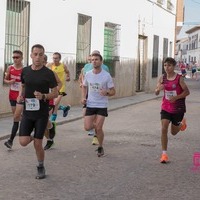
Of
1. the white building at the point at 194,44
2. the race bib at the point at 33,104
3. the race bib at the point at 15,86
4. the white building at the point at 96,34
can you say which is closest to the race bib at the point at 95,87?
the race bib at the point at 15,86

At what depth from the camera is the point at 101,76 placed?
→ 7863mm

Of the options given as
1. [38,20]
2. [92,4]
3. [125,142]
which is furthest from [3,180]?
[92,4]

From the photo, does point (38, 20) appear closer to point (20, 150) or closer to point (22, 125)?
point (20, 150)

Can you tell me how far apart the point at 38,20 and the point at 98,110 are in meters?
6.77

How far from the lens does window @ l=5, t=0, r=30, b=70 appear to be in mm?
12760

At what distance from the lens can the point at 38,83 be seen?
20.4 ft

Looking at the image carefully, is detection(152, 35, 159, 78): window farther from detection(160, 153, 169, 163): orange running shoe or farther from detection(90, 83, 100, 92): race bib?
detection(160, 153, 169, 163): orange running shoe

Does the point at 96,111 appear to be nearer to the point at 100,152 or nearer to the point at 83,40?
the point at 100,152

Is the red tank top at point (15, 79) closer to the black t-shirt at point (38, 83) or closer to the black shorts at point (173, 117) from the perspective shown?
the black t-shirt at point (38, 83)

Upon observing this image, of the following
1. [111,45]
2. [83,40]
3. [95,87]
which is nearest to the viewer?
[95,87]

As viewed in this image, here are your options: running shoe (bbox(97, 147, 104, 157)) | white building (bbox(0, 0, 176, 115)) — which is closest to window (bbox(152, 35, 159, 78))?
white building (bbox(0, 0, 176, 115))

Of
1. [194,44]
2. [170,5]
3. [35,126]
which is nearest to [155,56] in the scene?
[170,5]

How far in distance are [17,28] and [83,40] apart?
14.2 ft

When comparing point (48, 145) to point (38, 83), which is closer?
point (38, 83)
